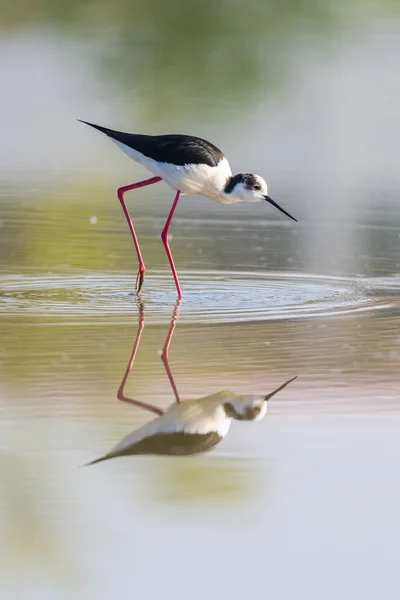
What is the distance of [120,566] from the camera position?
14.6 ft

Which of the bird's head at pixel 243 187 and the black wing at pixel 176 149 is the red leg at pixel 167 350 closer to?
the black wing at pixel 176 149

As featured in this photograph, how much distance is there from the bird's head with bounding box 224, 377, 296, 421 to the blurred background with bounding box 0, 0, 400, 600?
0.06 metres

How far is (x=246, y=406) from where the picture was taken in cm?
612

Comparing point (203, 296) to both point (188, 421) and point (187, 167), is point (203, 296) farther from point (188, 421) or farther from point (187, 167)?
point (188, 421)

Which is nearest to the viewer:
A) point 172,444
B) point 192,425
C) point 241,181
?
point 172,444

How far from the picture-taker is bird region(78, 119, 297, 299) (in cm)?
934

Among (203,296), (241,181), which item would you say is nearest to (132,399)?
(203,296)

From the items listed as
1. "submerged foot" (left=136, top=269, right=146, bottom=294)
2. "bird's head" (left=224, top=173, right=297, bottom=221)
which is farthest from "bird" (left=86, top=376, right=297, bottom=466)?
"bird's head" (left=224, top=173, right=297, bottom=221)

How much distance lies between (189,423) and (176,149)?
3.74 meters

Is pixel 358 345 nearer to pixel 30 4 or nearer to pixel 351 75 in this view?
pixel 351 75

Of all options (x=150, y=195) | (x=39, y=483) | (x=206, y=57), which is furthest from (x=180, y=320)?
(x=206, y=57)

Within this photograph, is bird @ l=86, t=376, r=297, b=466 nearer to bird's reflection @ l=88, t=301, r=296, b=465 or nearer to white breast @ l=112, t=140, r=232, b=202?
bird's reflection @ l=88, t=301, r=296, b=465

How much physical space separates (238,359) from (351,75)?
11.1 m

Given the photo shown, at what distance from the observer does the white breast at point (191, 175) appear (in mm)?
9391
